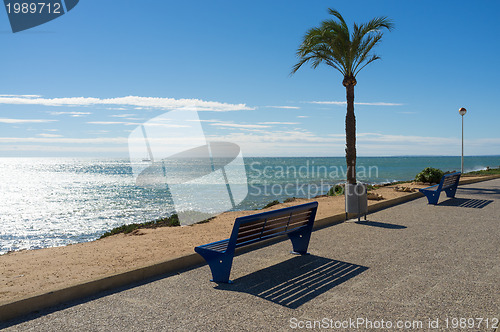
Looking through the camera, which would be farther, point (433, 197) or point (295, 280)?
point (433, 197)

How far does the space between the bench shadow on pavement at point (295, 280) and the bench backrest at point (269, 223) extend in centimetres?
45

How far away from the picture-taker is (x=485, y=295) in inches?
168

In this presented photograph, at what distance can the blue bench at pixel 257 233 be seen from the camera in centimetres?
475

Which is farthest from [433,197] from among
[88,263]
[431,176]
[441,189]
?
A: [88,263]

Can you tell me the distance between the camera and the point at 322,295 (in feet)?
14.1

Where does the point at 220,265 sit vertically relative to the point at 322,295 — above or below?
above

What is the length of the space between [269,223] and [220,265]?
937 millimetres

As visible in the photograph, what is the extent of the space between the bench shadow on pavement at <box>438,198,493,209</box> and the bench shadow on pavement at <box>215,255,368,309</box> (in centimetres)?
770

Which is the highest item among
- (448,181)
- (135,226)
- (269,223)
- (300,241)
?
(448,181)

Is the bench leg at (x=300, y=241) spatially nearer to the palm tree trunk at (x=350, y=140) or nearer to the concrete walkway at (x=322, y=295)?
the concrete walkway at (x=322, y=295)

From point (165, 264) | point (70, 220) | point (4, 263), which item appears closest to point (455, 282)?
point (165, 264)

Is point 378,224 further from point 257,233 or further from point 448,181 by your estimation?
point 448,181

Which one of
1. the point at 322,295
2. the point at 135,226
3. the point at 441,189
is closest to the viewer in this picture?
the point at 322,295

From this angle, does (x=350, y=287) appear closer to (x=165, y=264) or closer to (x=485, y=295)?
(x=485, y=295)
